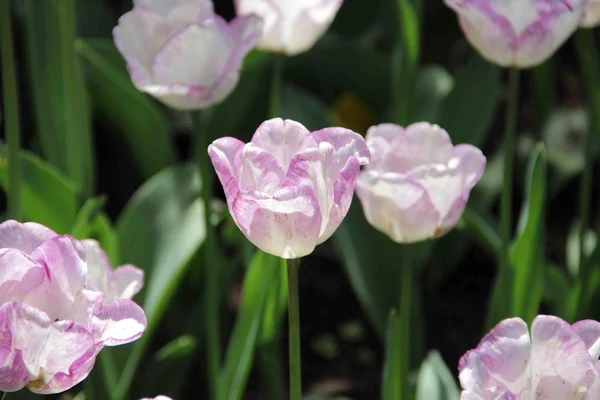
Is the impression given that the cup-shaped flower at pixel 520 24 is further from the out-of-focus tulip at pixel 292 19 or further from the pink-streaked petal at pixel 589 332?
the pink-streaked petal at pixel 589 332

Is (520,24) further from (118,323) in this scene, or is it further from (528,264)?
(118,323)

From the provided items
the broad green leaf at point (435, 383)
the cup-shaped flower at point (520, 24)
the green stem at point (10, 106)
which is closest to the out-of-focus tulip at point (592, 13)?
the cup-shaped flower at point (520, 24)

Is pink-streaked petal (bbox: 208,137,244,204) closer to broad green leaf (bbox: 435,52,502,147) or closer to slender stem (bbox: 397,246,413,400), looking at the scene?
slender stem (bbox: 397,246,413,400)

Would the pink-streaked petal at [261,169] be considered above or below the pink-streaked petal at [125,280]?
above

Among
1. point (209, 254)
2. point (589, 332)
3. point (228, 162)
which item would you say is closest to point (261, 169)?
point (228, 162)

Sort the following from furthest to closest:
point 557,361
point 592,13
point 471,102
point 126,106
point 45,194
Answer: point 471,102
point 126,106
point 45,194
point 592,13
point 557,361
